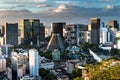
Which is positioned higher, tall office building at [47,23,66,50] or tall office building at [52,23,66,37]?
tall office building at [52,23,66,37]

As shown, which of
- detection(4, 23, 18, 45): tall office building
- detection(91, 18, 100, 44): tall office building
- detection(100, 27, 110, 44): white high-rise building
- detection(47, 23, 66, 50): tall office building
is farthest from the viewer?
detection(100, 27, 110, 44): white high-rise building

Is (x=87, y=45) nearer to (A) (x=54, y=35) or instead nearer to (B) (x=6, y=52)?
(A) (x=54, y=35)

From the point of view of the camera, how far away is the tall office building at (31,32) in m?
26.5

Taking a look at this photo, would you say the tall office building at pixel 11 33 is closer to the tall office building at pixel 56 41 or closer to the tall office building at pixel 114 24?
the tall office building at pixel 56 41

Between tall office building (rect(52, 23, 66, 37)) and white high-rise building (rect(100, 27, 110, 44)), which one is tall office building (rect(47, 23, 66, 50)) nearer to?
tall office building (rect(52, 23, 66, 37))

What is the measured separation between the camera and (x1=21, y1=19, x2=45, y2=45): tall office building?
26.5m

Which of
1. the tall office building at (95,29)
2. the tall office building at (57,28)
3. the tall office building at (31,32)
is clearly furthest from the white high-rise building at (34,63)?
the tall office building at (95,29)

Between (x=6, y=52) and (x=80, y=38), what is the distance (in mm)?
7624

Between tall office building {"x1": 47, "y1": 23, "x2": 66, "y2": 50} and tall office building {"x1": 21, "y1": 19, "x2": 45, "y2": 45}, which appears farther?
tall office building {"x1": 21, "y1": 19, "x2": 45, "y2": 45}

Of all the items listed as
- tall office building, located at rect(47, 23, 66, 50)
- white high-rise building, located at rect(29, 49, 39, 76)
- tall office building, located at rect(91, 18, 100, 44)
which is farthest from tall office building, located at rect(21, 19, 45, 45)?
white high-rise building, located at rect(29, 49, 39, 76)

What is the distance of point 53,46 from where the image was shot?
73.7 ft

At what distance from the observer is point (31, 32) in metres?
26.8

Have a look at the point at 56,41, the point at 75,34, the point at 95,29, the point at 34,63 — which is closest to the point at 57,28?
the point at 75,34

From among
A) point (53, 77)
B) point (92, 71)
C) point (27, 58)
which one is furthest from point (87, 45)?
point (92, 71)
